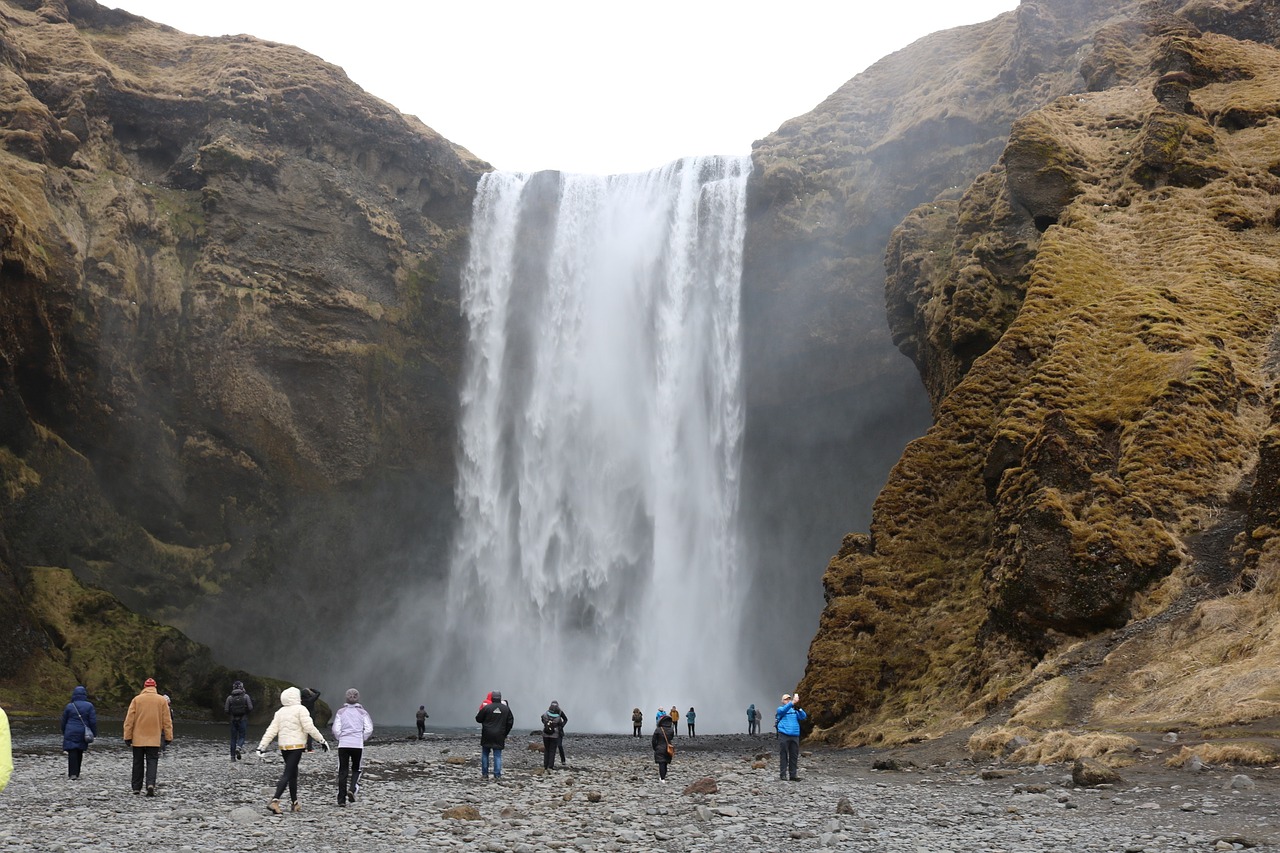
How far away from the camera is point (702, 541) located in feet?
186

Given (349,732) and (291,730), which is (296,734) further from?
(349,732)

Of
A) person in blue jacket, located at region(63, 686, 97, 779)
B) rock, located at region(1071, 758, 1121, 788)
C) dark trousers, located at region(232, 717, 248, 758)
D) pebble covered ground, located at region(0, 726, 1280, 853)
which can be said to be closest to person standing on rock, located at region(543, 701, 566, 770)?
pebble covered ground, located at region(0, 726, 1280, 853)

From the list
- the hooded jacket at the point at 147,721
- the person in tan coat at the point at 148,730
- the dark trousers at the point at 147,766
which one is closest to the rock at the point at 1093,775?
the person in tan coat at the point at 148,730

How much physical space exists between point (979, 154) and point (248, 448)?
4170 centimetres

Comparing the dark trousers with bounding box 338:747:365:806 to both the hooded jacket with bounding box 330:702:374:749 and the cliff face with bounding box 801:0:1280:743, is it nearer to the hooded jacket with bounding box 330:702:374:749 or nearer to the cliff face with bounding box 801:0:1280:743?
the hooded jacket with bounding box 330:702:374:749

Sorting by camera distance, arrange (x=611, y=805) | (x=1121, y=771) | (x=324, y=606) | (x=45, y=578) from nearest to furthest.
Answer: (x=1121, y=771), (x=611, y=805), (x=45, y=578), (x=324, y=606)

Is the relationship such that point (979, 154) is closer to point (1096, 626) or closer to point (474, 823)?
point (1096, 626)

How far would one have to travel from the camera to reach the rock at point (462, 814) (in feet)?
46.7

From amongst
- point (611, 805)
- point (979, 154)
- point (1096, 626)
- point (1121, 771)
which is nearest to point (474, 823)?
point (611, 805)

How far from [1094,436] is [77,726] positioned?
2313 cm

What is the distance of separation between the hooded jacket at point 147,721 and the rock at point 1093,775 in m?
13.3

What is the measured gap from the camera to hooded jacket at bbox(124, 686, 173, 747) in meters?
16.3

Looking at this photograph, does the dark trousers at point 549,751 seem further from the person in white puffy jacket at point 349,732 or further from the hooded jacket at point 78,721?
the hooded jacket at point 78,721

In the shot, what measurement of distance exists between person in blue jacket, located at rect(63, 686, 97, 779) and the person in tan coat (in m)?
1.69
